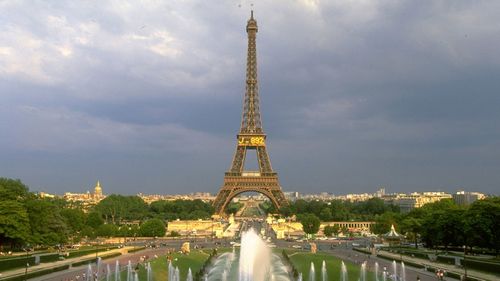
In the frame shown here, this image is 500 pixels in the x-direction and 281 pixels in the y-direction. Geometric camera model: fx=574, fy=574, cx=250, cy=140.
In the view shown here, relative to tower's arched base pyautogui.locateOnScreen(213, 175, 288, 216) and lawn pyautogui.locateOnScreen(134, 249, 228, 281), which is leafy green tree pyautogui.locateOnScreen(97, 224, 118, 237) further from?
tower's arched base pyautogui.locateOnScreen(213, 175, 288, 216)

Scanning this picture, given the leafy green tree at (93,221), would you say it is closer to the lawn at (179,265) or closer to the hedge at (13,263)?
the lawn at (179,265)

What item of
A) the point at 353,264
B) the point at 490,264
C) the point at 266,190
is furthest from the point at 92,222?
the point at 490,264

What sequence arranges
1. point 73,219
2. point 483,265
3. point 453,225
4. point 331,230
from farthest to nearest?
point 331,230 → point 73,219 → point 453,225 → point 483,265

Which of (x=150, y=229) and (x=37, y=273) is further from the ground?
(x=150, y=229)

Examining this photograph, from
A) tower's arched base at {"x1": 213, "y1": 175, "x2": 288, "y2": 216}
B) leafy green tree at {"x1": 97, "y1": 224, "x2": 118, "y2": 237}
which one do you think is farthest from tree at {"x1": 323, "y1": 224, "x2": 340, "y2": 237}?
leafy green tree at {"x1": 97, "y1": 224, "x2": 118, "y2": 237}

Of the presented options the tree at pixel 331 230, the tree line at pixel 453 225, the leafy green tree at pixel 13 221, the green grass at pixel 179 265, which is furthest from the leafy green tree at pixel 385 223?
the leafy green tree at pixel 13 221

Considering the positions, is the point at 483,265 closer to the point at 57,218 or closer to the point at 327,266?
the point at 327,266

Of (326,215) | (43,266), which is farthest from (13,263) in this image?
(326,215)

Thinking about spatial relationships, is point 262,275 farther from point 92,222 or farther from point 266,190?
point 266,190
